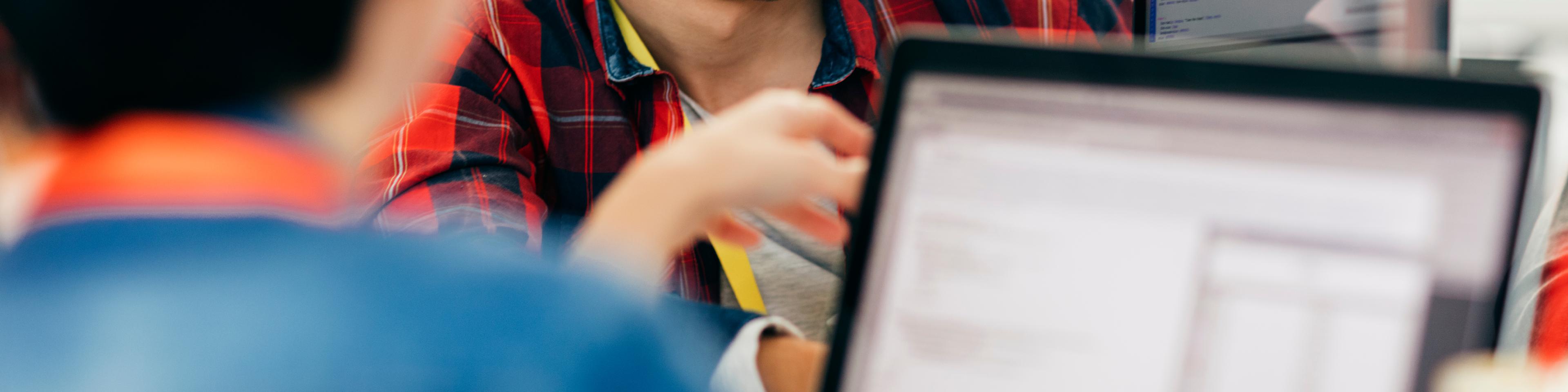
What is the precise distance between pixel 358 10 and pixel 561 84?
786 millimetres

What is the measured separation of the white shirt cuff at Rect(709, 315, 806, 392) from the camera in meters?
0.54

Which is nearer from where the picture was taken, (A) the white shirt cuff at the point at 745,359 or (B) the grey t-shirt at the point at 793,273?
(A) the white shirt cuff at the point at 745,359

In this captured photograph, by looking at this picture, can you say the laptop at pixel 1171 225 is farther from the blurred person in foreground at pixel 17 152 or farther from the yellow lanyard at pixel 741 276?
the yellow lanyard at pixel 741 276

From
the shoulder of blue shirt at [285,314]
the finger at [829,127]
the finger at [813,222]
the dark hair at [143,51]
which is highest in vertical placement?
the dark hair at [143,51]

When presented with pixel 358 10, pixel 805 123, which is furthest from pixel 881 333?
pixel 358 10

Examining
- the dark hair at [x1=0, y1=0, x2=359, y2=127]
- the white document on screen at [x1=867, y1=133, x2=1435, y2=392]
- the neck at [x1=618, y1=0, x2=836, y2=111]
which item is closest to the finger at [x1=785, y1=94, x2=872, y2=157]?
the white document on screen at [x1=867, y1=133, x2=1435, y2=392]

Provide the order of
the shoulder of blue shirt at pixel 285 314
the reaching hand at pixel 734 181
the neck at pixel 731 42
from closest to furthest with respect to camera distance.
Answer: the shoulder of blue shirt at pixel 285 314
the reaching hand at pixel 734 181
the neck at pixel 731 42

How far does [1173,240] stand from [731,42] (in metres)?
0.84

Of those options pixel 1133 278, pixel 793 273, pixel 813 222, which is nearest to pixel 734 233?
pixel 813 222

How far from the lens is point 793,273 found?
3.46 feet

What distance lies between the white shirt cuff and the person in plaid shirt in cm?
37

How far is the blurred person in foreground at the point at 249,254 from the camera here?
0.93 ft

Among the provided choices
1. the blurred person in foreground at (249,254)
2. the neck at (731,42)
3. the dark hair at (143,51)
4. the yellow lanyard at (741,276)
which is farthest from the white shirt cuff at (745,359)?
the neck at (731,42)

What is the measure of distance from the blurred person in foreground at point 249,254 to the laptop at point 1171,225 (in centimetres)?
12
